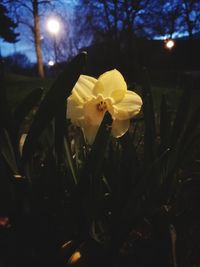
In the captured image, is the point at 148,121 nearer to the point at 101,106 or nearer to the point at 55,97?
the point at 101,106

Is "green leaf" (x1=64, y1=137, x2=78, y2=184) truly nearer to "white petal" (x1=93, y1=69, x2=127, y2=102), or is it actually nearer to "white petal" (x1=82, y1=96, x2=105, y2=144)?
"white petal" (x1=82, y1=96, x2=105, y2=144)

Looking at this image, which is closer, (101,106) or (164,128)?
(101,106)

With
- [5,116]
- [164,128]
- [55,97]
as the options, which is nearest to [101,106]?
[55,97]

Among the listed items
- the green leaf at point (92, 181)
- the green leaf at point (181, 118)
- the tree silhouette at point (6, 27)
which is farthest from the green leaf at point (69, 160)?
the tree silhouette at point (6, 27)

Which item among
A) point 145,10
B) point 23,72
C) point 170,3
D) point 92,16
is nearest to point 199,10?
point 170,3

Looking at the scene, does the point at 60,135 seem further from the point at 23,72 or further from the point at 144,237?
the point at 23,72

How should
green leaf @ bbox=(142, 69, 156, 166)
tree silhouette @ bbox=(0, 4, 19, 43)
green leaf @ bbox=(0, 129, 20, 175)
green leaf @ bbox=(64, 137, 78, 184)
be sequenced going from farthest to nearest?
tree silhouette @ bbox=(0, 4, 19, 43) → green leaf @ bbox=(142, 69, 156, 166) → green leaf @ bbox=(64, 137, 78, 184) → green leaf @ bbox=(0, 129, 20, 175)

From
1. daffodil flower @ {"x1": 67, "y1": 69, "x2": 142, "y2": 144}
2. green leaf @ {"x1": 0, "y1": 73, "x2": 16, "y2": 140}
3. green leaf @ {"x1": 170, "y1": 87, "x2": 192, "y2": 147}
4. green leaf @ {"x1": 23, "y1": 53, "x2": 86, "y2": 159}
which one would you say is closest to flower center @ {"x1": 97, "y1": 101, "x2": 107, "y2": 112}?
daffodil flower @ {"x1": 67, "y1": 69, "x2": 142, "y2": 144}
